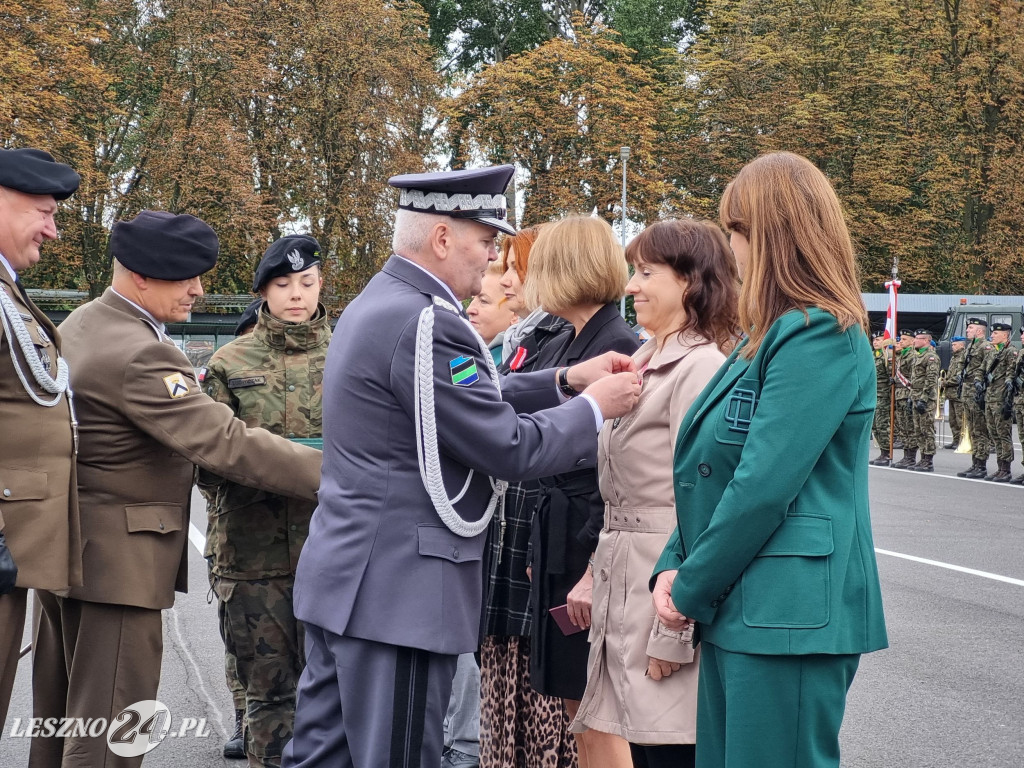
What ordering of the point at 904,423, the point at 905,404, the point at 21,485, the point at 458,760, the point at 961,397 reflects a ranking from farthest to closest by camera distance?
the point at 961,397 → the point at 905,404 → the point at 904,423 → the point at 458,760 → the point at 21,485

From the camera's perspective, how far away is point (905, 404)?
2008cm

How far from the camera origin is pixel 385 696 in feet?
9.22

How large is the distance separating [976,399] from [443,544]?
17.9 meters

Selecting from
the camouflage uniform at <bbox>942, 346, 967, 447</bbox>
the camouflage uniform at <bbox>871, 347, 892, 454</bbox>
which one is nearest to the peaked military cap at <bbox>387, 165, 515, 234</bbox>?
the camouflage uniform at <bbox>942, 346, 967, 447</bbox>

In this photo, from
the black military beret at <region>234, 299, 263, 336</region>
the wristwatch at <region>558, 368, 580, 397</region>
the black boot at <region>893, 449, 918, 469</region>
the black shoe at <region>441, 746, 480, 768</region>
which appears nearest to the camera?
the wristwatch at <region>558, 368, 580, 397</region>

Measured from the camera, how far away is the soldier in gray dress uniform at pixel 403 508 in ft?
9.29

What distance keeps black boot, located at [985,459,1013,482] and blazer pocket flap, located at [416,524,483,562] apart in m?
15.5

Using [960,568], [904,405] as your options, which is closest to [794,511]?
[960,568]

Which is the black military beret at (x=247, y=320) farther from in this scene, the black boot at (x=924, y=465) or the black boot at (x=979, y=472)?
the black boot at (x=924, y=465)

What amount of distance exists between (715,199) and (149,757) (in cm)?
3721

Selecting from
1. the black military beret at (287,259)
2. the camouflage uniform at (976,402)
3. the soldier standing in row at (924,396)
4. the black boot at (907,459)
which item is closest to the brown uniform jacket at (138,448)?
the black military beret at (287,259)

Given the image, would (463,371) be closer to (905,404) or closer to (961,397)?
(905,404)

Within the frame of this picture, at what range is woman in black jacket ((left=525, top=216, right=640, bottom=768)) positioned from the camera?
3723mm

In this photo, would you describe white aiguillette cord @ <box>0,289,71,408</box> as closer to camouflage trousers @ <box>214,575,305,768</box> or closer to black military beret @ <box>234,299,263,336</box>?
camouflage trousers @ <box>214,575,305,768</box>
